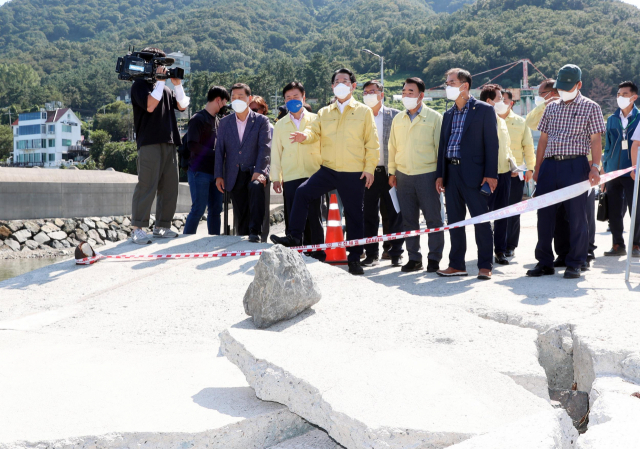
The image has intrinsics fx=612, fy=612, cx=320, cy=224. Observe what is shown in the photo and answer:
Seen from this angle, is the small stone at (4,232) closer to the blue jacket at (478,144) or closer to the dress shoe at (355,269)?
the dress shoe at (355,269)

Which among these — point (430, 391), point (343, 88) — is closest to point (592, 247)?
point (343, 88)

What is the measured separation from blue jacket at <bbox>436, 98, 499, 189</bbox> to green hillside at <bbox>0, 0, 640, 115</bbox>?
9254 cm

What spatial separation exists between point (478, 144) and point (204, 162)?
3009 mm

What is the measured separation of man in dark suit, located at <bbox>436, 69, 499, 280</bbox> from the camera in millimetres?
5328

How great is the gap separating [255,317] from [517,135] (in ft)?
15.2

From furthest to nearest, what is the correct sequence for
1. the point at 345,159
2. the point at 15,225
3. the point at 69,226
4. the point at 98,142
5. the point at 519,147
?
1. the point at 98,142
2. the point at 69,226
3. the point at 15,225
4. the point at 519,147
5. the point at 345,159

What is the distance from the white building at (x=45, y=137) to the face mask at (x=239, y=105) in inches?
3754

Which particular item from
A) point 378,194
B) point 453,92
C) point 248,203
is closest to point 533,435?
point 453,92

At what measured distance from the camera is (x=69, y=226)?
15.9m

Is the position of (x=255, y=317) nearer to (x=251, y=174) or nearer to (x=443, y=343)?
(x=443, y=343)

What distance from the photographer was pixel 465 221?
17.2ft

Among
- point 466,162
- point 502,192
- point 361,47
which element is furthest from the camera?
point 361,47

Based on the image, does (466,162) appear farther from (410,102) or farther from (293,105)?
(293,105)

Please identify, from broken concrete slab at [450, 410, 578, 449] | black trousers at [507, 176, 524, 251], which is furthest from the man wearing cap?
broken concrete slab at [450, 410, 578, 449]
